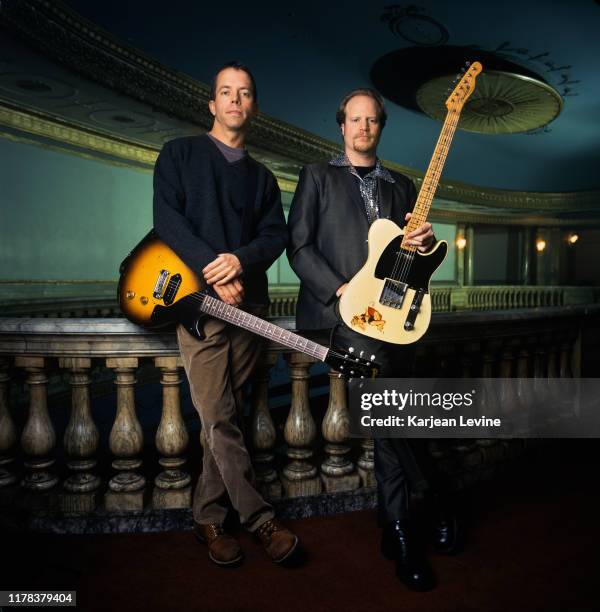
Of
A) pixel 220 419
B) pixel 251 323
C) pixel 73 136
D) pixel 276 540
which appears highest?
pixel 73 136

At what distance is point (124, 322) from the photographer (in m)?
2.13

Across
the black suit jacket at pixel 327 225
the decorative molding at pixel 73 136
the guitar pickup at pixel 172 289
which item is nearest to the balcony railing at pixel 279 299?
the black suit jacket at pixel 327 225

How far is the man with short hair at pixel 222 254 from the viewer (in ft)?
6.36

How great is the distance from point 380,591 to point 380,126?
69.8 inches

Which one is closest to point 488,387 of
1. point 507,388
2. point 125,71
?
point 507,388

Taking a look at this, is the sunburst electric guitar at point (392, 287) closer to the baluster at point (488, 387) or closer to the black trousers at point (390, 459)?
the black trousers at point (390, 459)

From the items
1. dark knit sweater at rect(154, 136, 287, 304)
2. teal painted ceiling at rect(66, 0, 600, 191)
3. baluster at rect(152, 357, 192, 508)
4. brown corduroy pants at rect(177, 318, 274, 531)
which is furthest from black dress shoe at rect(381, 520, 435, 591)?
teal painted ceiling at rect(66, 0, 600, 191)

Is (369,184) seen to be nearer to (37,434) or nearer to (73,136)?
(37,434)

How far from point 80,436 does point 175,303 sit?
806mm

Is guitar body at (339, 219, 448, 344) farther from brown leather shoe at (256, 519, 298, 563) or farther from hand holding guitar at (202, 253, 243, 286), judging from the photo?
brown leather shoe at (256, 519, 298, 563)

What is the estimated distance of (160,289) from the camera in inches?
76.7

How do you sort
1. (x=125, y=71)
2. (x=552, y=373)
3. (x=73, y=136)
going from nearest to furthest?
(x=552, y=373) → (x=125, y=71) → (x=73, y=136)

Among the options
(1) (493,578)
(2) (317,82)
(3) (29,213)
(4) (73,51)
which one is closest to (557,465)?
(1) (493,578)

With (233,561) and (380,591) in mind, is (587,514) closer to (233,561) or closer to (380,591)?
(380,591)
